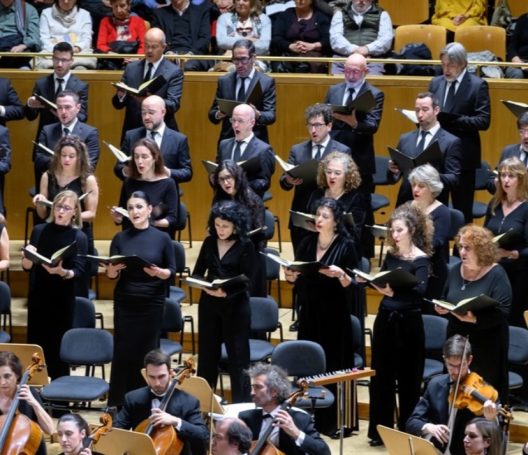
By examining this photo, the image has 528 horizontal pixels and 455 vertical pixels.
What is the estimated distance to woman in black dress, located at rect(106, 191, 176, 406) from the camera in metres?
8.96

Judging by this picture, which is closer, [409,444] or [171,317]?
[409,444]

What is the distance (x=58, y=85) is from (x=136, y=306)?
255cm

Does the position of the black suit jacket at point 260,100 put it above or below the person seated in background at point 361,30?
below

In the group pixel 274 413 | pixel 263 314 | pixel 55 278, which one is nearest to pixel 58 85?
pixel 55 278

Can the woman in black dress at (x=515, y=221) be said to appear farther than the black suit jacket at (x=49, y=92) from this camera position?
No

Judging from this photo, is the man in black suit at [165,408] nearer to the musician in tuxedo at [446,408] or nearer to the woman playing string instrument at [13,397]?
the woman playing string instrument at [13,397]

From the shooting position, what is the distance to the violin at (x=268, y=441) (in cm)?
719

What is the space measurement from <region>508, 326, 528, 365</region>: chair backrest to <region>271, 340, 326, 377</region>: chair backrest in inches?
44.4

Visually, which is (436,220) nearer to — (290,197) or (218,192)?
(218,192)

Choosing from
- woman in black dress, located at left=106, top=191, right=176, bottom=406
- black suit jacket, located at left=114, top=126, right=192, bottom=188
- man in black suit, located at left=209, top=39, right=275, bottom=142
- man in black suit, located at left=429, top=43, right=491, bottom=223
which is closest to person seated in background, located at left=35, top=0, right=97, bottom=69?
man in black suit, located at left=209, top=39, right=275, bottom=142

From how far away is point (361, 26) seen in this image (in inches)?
456

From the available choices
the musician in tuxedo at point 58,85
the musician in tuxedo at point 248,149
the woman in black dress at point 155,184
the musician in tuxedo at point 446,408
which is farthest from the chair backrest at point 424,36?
the musician in tuxedo at point 446,408

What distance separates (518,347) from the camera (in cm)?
878

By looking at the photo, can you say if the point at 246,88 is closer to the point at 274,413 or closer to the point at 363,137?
the point at 363,137
